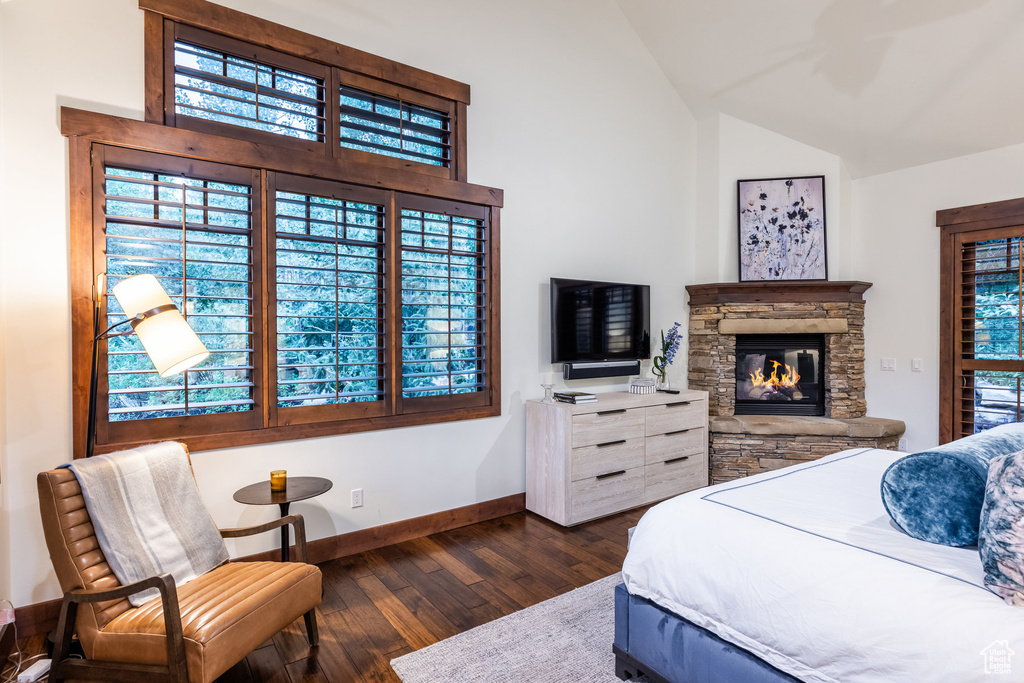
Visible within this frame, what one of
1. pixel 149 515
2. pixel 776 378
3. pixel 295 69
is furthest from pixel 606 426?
pixel 295 69

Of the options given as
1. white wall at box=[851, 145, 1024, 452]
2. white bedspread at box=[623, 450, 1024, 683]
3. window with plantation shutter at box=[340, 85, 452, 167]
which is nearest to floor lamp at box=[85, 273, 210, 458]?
window with plantation shutter at box=[340, 85, 452, 167]

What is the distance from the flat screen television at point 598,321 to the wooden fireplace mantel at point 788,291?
2.56 ft

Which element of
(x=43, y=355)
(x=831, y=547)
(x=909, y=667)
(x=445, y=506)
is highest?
(x=43, y=355)

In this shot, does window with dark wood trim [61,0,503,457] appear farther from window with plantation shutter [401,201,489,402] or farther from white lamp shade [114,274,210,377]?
white lamp shade [114,274,210,377]

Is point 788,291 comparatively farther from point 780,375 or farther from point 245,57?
point 245,57

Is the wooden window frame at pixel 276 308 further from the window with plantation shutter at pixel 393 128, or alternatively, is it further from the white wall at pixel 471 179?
the window with plantation shutter at pixel 393 128

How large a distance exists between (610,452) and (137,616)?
273 centimetres

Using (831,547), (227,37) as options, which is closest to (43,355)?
(227,37)

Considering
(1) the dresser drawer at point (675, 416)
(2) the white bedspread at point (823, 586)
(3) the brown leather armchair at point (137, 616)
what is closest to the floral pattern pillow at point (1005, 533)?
(2) the white bedspread at point (823, 586)

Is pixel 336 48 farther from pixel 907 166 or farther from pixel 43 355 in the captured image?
pixel 907 166

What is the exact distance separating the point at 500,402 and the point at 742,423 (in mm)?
2110

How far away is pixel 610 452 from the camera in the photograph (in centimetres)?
370

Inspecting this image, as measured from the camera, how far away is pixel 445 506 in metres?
3.49

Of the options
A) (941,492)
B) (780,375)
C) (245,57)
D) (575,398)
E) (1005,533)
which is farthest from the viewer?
(780,375)
